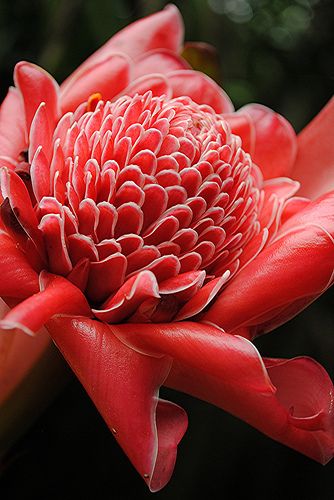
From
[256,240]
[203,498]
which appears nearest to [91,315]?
[256,240]

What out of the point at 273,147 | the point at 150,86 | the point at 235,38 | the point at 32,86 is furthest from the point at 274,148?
the point at 235,38

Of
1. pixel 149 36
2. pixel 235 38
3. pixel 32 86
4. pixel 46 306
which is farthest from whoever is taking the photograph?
pixel 235 38

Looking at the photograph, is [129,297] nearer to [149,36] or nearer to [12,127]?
[12,127]

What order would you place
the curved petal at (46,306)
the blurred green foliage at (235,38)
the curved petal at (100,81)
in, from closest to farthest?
1. the curved petal at (46,306)
2. the curved petal at (100,81)
3. the blurred green foliage at (235,38)

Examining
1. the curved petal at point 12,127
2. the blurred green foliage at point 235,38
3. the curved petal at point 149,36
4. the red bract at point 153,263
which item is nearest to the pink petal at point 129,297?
the red bract at point 153,263

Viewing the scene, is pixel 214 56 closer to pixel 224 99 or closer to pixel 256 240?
pixel 224 99

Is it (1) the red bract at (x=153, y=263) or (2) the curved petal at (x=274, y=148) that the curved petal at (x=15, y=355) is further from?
(2) the curved petal at (x=274, y=148)

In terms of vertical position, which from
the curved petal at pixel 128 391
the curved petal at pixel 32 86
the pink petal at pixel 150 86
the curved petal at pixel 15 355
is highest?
the pink petal at pixel 150 86
